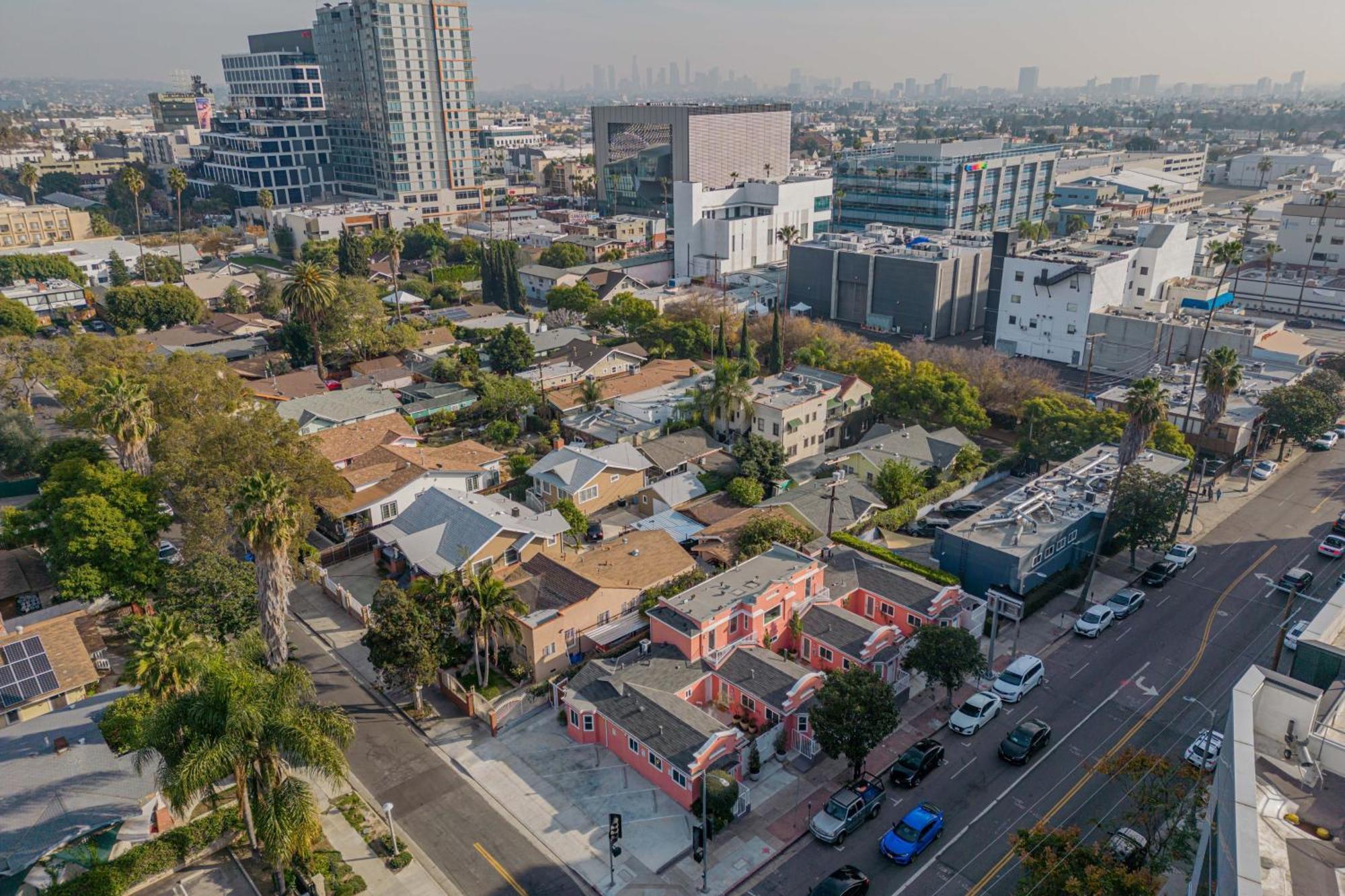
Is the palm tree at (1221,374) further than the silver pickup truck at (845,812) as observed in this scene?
Yes

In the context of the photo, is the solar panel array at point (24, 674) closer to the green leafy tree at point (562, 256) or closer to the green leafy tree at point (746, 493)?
the green leafy tree at point (746, 493)

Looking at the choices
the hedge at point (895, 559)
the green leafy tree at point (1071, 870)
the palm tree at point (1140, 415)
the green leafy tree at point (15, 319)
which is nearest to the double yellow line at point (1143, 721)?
the green leafy tree at point (1071, 870)

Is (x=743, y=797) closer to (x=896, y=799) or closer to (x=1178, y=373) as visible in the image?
(x=896, y=799)

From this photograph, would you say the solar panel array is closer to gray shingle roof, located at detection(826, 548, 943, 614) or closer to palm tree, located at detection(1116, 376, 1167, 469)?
gray shingle roof, located at detection(826, 548, 943, 614)

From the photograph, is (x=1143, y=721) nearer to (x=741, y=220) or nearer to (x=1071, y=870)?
(x=1071, y=870)

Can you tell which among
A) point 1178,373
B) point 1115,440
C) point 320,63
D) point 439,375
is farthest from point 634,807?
point 320,63

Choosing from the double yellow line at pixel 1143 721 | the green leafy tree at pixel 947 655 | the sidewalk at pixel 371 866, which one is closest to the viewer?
the sidewalk at pixel 371 866
